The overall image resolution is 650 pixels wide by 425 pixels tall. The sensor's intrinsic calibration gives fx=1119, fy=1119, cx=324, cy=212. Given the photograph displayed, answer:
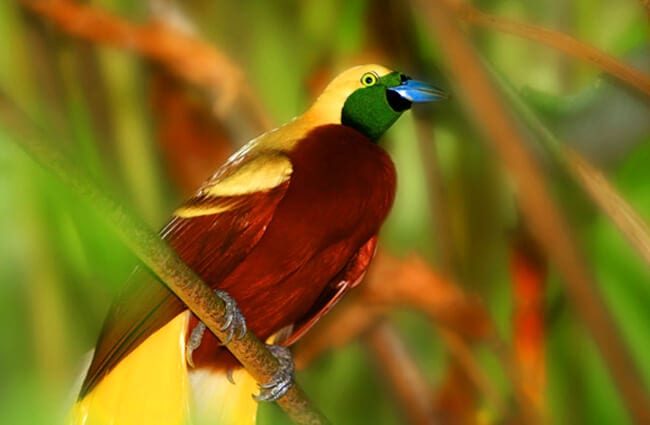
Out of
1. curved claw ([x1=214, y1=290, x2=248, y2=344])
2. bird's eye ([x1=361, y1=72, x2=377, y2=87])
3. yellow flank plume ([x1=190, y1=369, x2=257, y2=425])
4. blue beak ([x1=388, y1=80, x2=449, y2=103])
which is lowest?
yellow flank plume ([x1=190, y1=369, x2=257, y2=425])

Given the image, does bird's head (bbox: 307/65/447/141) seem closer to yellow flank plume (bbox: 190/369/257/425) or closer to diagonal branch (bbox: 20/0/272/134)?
diagonal branch (bbox: 20/0/272/134)

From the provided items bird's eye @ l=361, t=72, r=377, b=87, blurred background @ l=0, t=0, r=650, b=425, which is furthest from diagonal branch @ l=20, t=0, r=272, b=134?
bird's eye @ l=361, t=72, r=377, b=87

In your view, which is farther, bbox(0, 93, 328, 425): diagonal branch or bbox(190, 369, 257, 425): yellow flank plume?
bbox(190, 369, 257, 425): yellow flank plume

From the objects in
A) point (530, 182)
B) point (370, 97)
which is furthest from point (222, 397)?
point (530, 182)

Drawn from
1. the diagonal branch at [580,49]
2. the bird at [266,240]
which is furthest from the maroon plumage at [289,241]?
the diagonal branch at [580,49]

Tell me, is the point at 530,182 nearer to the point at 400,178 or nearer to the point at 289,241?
the point at 289,241

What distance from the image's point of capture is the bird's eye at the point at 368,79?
88cm

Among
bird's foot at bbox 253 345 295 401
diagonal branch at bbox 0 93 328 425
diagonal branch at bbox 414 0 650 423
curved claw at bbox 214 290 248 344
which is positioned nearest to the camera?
diagonal branch at bbox 0 93 328 425

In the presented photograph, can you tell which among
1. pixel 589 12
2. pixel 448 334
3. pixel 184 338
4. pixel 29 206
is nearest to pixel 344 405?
pixel 448 334

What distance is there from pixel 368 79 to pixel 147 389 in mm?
302

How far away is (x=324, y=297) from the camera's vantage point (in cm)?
95

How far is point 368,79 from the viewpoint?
0.88 metres

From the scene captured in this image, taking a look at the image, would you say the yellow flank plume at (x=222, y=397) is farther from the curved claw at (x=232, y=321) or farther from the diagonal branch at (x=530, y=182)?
the diagonal branch at (x=530, y=182)

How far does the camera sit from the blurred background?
2.97 ft
